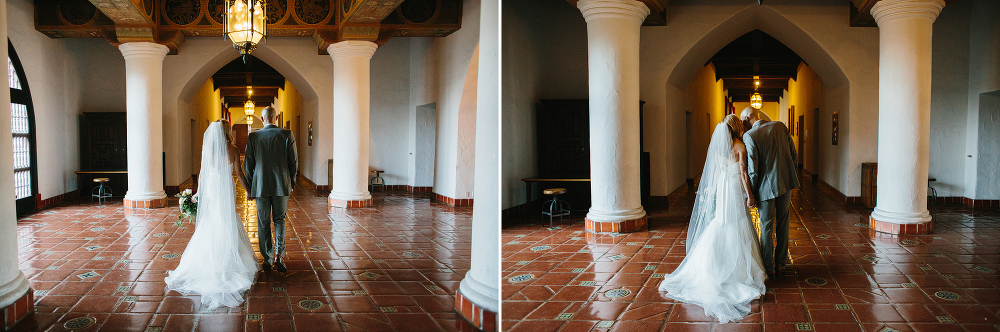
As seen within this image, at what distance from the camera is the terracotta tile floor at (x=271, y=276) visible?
152 inches

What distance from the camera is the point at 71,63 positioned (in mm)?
10984

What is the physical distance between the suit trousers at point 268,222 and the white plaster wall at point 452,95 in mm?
5543

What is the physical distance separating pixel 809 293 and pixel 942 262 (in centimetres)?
201

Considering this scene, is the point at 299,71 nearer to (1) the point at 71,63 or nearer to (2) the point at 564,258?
(1) the point at 71,63

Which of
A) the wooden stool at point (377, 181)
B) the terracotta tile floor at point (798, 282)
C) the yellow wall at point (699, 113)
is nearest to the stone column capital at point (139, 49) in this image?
the wooden stool at point (377, 181)

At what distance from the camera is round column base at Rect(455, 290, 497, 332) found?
11.2 feet

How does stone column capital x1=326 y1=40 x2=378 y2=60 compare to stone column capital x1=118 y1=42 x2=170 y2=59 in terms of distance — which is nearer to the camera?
stone column capital x1=118 y1=42 x2=170 y2=59

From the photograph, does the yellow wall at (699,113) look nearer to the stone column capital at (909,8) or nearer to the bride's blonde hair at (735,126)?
the stone column capital at (909,8)

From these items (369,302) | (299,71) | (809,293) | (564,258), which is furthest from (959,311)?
(299,71)

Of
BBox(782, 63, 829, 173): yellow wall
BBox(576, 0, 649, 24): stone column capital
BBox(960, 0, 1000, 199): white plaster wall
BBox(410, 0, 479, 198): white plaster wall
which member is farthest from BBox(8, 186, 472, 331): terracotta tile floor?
BBox(782, 63, 829, 173): yellow wall

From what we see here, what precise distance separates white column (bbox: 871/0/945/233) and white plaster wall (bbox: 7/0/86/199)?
11.6 metres

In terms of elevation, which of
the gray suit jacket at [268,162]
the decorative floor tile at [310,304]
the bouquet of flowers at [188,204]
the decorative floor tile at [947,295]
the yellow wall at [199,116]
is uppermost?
the yellow wall at [199,116]

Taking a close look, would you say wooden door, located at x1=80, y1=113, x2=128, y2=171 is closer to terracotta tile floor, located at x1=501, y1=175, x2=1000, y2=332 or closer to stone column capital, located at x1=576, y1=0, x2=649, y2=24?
terracotta tile floor, located at x1=501, y1=175, x2=1000, y2=332

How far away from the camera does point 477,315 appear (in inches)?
137
